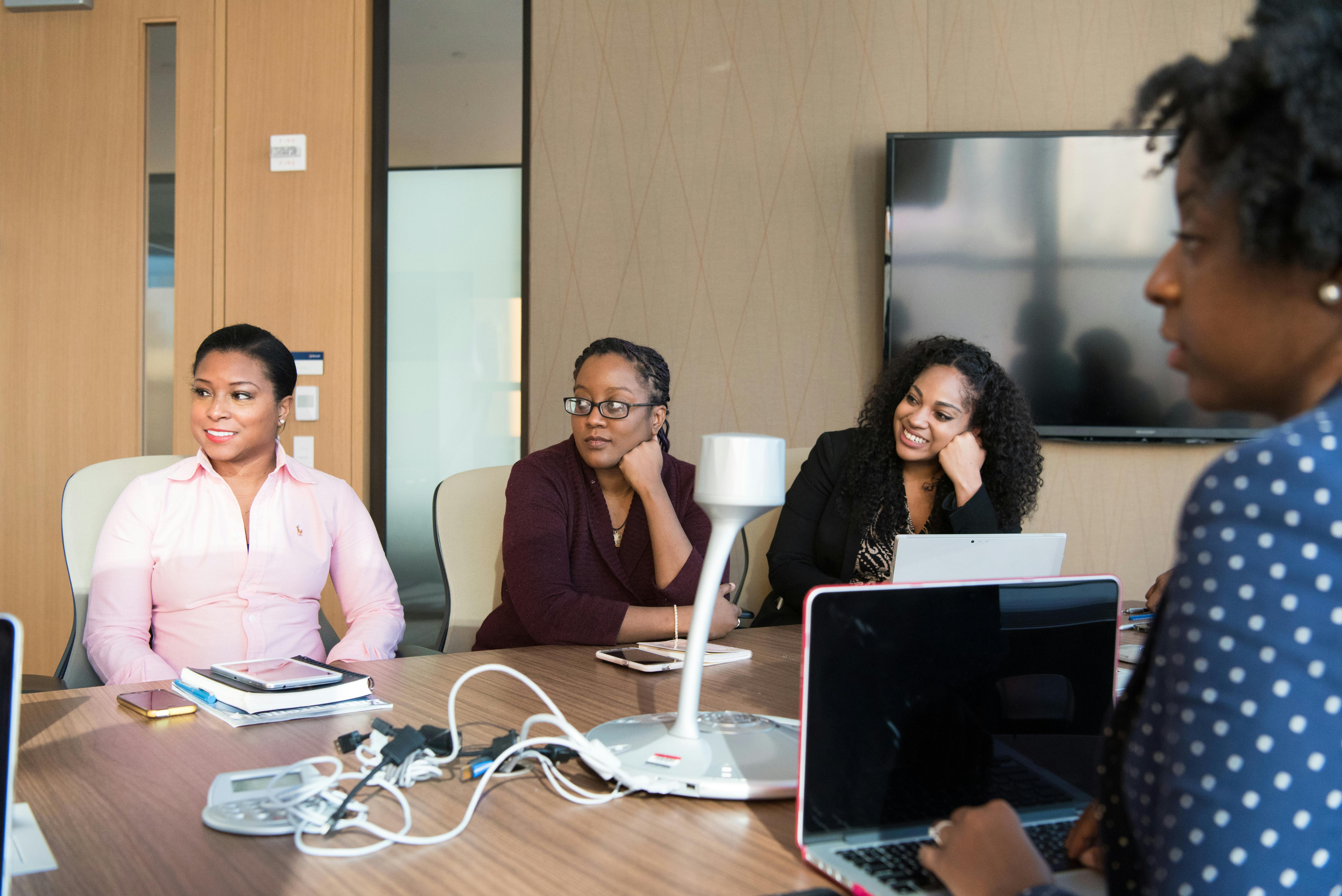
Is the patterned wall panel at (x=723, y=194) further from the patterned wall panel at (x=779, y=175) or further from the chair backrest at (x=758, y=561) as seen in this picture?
the chair backrest at (x=758, y=561)

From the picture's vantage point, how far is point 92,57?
3.53 metres

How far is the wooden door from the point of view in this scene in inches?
138

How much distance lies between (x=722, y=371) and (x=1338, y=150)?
3.05m

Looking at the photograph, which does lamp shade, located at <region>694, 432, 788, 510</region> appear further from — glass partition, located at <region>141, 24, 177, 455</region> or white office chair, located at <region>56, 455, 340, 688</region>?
glass partition, located at <region>141, 24, 177, 455</region>

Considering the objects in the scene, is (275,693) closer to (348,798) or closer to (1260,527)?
(348,798)

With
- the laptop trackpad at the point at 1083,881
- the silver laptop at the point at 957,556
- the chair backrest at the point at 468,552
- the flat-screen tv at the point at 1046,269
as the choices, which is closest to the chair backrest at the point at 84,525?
the chair backrest at the point at 468,552

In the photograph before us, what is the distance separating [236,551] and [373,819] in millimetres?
1280

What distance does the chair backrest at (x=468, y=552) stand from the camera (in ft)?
7.18

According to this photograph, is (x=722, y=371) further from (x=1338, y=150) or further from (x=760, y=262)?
(x=1338, y=150)

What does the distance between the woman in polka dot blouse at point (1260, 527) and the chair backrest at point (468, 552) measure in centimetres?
174

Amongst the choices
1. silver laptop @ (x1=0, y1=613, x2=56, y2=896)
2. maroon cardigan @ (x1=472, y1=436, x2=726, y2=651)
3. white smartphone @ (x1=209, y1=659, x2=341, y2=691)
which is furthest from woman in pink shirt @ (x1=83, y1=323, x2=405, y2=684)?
silver laptop @ (x1=0, y1=613, x2=56, y2=896)

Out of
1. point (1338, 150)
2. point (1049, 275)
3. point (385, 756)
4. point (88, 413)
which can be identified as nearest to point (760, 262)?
point (1049, 275)

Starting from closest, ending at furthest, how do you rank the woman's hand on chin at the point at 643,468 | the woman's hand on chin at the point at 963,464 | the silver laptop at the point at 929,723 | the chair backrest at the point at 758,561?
the silver laptop at the point at 929,723 < the woman's hand on chin at the point at 643,468 < the woman's hand on chin at the point at 963,464 < the chair backrest at the point at 758,561

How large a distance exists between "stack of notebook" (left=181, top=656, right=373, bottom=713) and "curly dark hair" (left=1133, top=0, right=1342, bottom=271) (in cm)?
111
